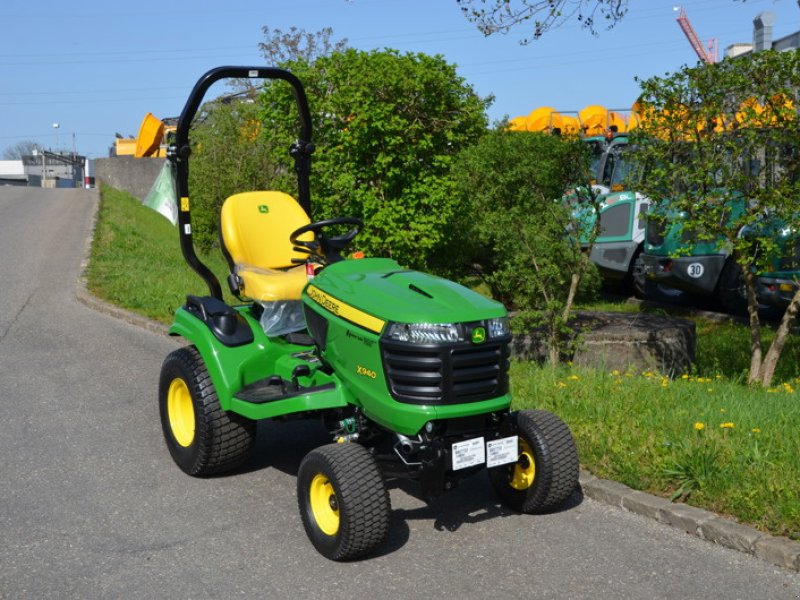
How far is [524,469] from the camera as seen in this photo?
5.43 m

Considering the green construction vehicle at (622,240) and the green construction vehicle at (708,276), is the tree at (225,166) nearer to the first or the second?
the green construction vehicle at (622,240)

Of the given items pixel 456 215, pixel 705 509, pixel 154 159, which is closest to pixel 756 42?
pixel 154 159

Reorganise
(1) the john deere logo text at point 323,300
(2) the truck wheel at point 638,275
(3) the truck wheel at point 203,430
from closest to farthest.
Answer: (1) the john deere logo text at point 323,300, (3) the truck wheel at point 203,430, (2) the truck wheel at point 638,275

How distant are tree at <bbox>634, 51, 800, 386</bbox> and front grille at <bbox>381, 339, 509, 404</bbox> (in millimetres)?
3789

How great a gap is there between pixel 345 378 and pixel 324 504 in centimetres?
66

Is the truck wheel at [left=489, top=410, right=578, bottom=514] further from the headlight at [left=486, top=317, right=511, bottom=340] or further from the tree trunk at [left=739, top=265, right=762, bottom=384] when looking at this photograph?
the tree trunk at [left=739, top=265, right=762, bottom=384]

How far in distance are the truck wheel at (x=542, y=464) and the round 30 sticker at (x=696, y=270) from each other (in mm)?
8006

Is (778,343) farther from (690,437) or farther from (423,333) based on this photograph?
(423,333)

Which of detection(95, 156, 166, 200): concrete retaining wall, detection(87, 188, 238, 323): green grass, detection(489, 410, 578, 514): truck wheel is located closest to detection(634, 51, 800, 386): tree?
detection(489, 410, 578, 514): truck wheel

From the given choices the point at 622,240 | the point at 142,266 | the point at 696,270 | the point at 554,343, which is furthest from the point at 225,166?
the point at 554,343

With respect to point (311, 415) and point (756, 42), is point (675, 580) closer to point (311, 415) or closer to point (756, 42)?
point (311, 415)

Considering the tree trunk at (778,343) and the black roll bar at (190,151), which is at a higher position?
the black roll bar at (190,151)

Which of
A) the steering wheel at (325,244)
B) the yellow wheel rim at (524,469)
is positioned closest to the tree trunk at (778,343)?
the yellow wheel rim at (524,469)

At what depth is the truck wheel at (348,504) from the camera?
468 centimetres
